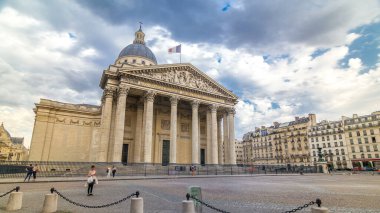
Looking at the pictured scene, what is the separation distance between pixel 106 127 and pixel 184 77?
13.1 metres

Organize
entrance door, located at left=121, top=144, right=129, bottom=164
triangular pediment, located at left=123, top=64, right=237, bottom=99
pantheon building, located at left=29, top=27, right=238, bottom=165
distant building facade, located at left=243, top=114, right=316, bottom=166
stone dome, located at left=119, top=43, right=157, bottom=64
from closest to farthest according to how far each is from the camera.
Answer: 1. pantheon building, located at left=29, top=27, right=238, bottom=165
2. triangular pediment, located at left=123, top=64, right=237, bottom=99
3. entrance door, located at left=121, top=144, right=129, bottom=164
4. stone dome, located at left=119, top=43, right=157, bottom=64
5. distant building facade, located at left=243, top=114, right=316, bottom=166

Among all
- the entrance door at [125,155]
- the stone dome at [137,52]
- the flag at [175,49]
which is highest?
the stone dome at [137,52]

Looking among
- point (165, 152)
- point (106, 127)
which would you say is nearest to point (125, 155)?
point (165, 152)

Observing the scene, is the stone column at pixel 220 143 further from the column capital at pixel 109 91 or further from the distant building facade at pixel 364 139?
the distant building facade at pixel 364 139

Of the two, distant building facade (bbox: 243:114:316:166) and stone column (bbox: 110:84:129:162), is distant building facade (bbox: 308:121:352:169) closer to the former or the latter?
distant building facade (bbox: 243:114:316:166)

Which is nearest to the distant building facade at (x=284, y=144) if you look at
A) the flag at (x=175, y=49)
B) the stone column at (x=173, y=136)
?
the stone column at (x=173, y=136)

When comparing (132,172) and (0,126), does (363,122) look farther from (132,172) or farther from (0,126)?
(0,126)

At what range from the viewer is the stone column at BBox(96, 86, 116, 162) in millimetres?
25892

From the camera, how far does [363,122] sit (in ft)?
185

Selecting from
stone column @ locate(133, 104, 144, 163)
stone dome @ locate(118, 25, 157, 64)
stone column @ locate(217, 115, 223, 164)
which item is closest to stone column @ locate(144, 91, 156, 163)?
stone column @ locate(133, 104, 144, 163)

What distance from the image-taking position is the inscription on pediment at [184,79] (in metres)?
30.6

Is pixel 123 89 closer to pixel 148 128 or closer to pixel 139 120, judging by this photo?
pixel 148 128

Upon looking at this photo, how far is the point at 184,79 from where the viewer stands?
108 feet

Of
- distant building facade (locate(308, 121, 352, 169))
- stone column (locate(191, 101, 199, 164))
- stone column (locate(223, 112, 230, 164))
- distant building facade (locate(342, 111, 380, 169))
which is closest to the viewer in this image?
stone column (locate(191, 101, 199, 164))
